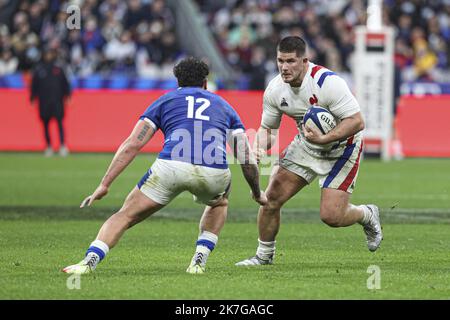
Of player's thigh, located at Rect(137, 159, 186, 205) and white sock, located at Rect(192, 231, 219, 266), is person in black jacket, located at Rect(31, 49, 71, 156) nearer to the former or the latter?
white sock, located at Rect(192, 231, 219, 266)

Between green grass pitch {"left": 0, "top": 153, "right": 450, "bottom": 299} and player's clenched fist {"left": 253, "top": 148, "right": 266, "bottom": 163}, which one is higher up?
player's clenched fist {"left": 253, "top": 148, "right": 266, "bottom": 163}

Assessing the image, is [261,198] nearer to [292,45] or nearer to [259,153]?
[259,153]

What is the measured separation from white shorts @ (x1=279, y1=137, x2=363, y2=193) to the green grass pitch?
0.74 metres

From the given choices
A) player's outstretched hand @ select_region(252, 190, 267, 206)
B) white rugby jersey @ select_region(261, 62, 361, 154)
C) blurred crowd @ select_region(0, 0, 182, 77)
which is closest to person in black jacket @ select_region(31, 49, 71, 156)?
blurred crowd @ select_region(0, 0, 182, 77)

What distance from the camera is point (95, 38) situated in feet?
89.3

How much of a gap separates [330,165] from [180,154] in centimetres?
178

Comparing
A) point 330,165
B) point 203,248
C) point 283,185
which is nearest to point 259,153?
point 283,185

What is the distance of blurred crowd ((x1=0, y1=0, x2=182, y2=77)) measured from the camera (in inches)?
1055

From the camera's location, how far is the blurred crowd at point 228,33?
2703 centimetres

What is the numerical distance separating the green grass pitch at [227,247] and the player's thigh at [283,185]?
598 millimetres

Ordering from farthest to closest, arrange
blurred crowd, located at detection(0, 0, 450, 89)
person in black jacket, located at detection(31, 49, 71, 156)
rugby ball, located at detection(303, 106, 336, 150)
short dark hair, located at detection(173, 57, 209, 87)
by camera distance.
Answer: blurred crowd, located at detection(0, 0, 450, 89), person in black jacket, located at detection(31, 49, 71, 156), rugby ball, located at detection(303, 106, 336, 150), short dark hair, located at detection(173, 57, 209, 87)

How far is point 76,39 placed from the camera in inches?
1073
